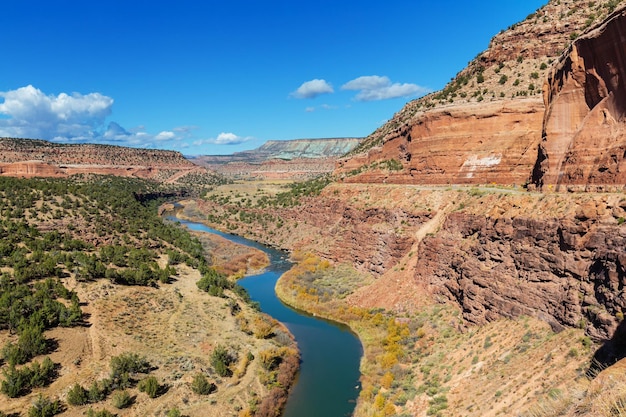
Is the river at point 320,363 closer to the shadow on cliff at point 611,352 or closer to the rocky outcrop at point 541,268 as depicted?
the rocky outcrop at point 541,268

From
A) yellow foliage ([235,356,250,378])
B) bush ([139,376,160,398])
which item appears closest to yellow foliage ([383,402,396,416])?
yellow foliage ([235,356,250,378])

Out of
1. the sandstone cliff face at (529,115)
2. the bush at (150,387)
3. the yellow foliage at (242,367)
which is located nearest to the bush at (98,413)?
the bush at (150,387)

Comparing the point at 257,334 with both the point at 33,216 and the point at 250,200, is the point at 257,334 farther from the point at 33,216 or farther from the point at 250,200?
the point at 250,200

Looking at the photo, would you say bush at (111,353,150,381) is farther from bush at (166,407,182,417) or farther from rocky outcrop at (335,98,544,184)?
rocky outcrop at (335,98,544,184)

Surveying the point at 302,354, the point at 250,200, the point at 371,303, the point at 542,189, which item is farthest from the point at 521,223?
the point at 250,200

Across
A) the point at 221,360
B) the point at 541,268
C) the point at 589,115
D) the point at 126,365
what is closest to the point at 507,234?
the point at 541,268

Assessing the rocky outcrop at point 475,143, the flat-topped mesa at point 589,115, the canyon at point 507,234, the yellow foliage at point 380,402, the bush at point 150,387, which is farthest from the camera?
the rocky outcrop at point 475,143
